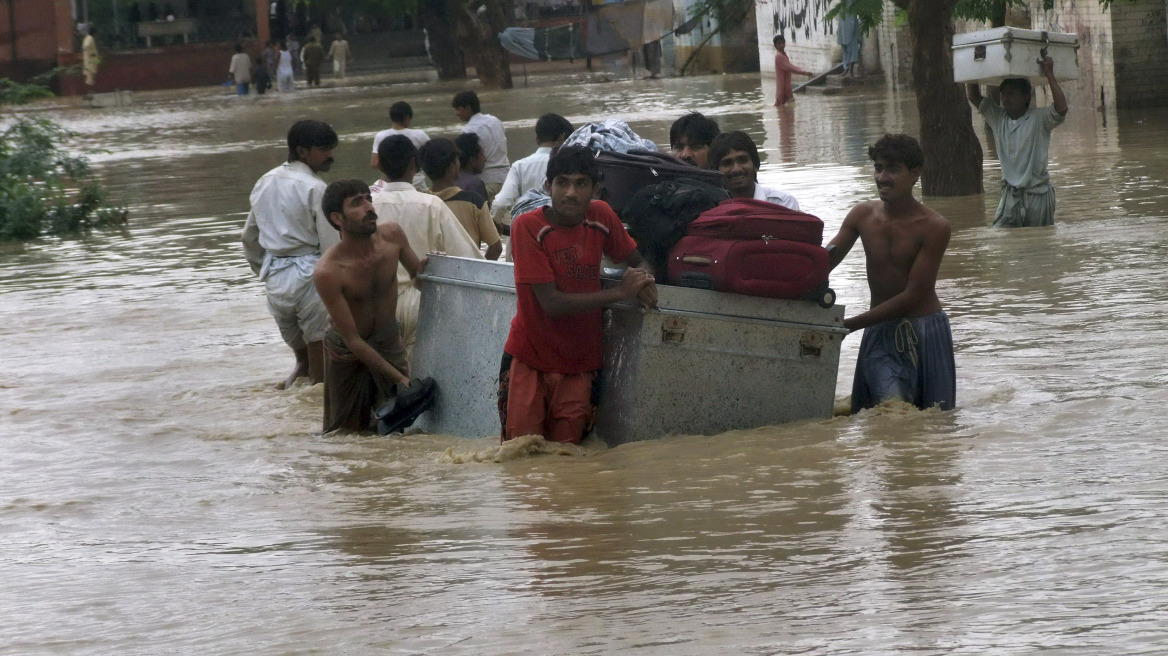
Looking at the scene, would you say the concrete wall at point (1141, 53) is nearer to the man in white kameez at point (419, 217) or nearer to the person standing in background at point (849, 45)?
the person standing in background at point (849, 45)

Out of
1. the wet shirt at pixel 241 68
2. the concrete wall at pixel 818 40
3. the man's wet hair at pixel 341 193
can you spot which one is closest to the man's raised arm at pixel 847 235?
the man's wet hair at pixel 341 193

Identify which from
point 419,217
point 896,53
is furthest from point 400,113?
point 896,53

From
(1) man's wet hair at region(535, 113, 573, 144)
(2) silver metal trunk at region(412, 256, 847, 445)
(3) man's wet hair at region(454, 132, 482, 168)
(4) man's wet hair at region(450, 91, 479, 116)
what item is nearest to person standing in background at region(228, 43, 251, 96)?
(4) man's wet hair at region(450, 91, 479, 116)

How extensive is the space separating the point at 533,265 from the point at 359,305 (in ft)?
4.18

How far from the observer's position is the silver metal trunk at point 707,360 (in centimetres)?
583

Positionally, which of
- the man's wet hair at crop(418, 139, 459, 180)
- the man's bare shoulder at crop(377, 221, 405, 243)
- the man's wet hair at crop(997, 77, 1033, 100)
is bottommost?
the man's bare shoulder at crop(377, 221, 405, 243)

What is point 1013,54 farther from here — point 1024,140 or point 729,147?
point 729,147

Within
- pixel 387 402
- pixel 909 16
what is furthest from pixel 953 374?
pixel 909 16

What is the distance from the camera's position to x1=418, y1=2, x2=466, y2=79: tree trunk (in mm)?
46531

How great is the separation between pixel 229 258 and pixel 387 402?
7.14 meters

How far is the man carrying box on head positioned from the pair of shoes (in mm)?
5369

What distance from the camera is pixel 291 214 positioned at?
7816mm

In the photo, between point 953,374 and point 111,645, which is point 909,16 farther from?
point 111,645

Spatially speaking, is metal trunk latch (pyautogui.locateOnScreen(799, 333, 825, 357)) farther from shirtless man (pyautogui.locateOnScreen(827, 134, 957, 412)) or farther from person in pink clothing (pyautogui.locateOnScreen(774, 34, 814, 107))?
person in pink clothing (pyautogui.locateOnScreen(774, 34, 814, 107))
